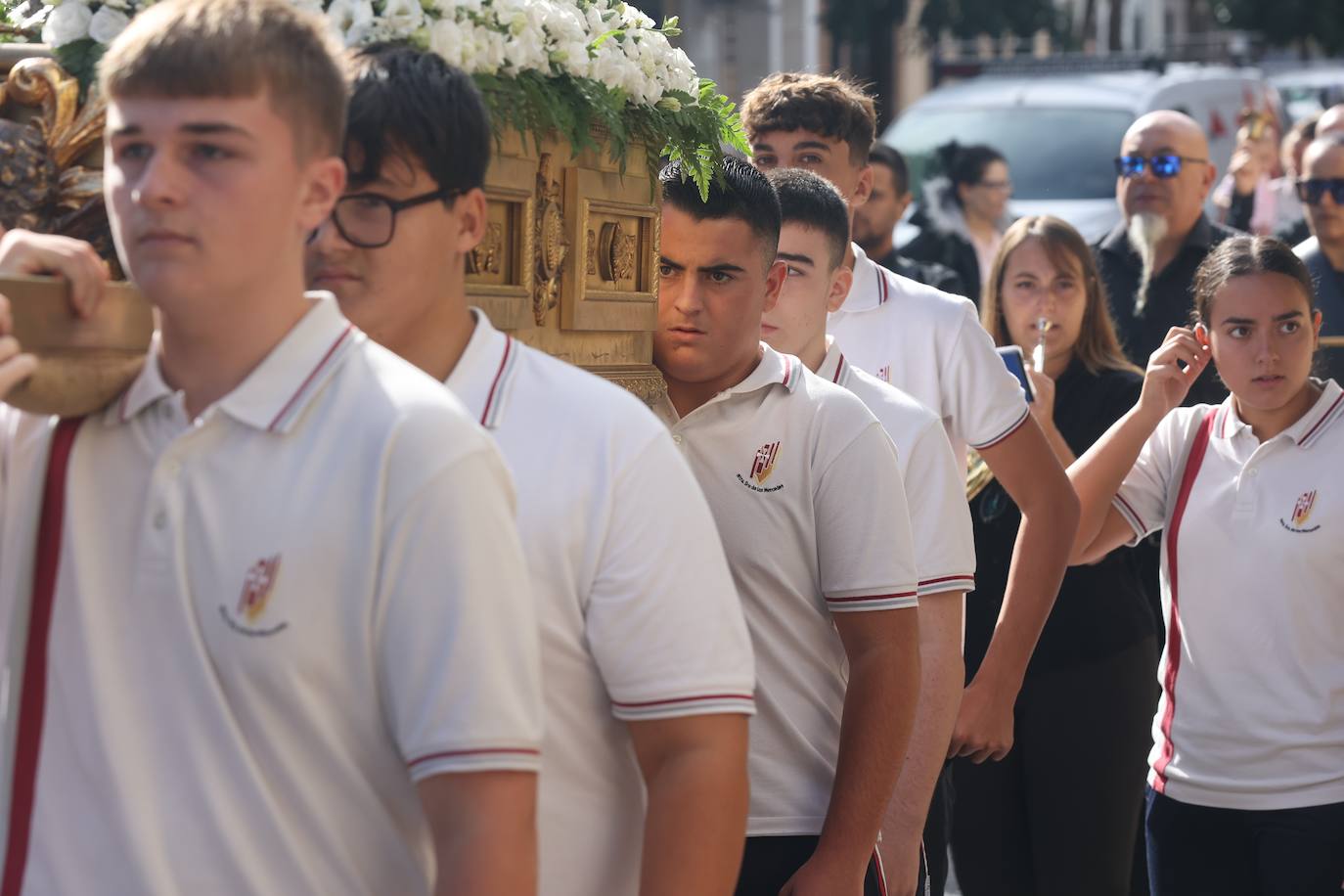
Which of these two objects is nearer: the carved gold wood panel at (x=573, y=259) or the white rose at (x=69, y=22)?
the white rose at (x=69, y=22)

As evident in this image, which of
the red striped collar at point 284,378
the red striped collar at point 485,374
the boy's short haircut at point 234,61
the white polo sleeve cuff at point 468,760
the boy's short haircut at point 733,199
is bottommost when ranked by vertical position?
the white polo sleeve cuff at point 468,760

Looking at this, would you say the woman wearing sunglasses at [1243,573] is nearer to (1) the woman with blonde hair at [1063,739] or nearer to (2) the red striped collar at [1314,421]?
(2) the red striped collar at [1314,421]

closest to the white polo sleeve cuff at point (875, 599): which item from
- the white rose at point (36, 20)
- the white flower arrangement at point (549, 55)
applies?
the white flower arrangement at point (549, 55)

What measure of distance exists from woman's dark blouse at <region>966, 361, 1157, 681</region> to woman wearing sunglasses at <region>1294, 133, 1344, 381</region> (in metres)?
1.93

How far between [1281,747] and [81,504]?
333 cm

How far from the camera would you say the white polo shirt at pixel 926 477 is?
13.1ft

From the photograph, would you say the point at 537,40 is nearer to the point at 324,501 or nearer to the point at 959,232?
the point at 324,501

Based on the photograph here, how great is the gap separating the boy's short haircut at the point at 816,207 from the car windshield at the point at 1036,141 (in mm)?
8608

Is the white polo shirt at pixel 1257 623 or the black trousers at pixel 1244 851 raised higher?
the white polo shirt at pixel 1257 623

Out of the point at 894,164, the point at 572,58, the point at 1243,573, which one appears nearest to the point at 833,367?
the point at 572,58

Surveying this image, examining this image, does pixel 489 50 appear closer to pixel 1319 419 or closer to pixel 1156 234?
pixel 1319 419

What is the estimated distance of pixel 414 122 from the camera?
2.51 m

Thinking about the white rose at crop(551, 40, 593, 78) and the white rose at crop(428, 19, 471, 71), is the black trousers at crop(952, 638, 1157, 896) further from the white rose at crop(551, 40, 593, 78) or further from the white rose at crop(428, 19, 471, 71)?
the white rose at crop(428, 19, 471, 71)

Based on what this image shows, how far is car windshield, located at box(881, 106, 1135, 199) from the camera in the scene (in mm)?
13516
